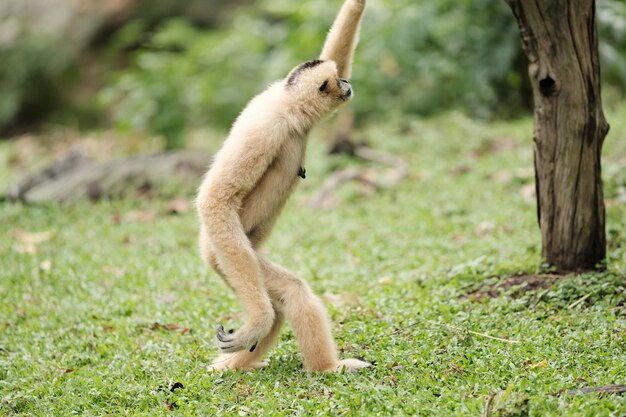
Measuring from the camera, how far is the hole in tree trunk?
5.34 m

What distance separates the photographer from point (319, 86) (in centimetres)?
494

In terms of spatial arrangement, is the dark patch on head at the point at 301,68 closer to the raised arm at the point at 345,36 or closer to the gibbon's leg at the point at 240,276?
the raised arm at the point at 345,36

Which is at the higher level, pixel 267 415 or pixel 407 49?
pixel 407 49

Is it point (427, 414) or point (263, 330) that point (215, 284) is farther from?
point (427, 414)

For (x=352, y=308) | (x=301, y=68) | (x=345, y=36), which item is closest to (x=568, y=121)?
(x=345, y=36)

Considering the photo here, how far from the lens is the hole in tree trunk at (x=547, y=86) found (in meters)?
5.34

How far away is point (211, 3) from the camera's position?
58.8ft

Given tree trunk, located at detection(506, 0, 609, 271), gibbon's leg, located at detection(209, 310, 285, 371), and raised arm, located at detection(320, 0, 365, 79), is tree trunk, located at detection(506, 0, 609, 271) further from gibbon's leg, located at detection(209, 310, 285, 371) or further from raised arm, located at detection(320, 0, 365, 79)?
gibbon's leg, located at detection(209, 310, 285, 371)

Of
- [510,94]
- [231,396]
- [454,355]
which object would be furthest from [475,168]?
[231,396]

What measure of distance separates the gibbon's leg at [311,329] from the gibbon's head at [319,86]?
1271 mm

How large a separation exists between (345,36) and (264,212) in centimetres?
147

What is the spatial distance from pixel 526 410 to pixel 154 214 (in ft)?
23.8

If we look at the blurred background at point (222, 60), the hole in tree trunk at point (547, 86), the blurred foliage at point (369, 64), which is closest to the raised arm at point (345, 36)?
the hole in tree trunk at point (547, 86)

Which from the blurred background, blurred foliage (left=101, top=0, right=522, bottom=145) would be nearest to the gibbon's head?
the blurred background
